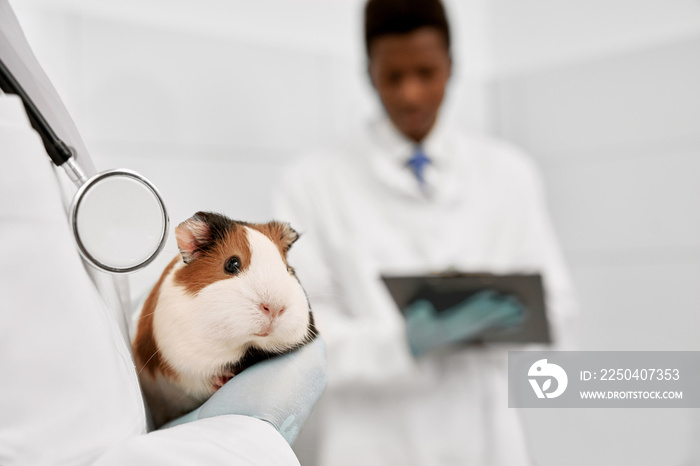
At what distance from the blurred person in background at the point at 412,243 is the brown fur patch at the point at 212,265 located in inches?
25.0

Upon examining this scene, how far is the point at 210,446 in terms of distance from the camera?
23 cm

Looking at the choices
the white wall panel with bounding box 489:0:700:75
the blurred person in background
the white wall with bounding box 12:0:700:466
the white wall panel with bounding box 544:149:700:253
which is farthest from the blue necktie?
the white wall panel with bounding box 489:0:700:75

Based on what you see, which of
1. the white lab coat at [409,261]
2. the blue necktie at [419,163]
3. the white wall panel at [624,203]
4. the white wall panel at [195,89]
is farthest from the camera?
the white wall panel at [624,203]

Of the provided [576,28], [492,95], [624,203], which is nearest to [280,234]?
[624,203]

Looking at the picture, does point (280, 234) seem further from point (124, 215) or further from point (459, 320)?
point (459, 320)

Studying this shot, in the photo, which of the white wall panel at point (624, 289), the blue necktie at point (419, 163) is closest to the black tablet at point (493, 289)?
the white wall panel at point (624, 289)

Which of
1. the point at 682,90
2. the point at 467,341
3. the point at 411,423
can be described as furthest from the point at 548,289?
the point at 682,90

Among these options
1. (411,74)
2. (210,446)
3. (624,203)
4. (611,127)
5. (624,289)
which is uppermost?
(411,74)

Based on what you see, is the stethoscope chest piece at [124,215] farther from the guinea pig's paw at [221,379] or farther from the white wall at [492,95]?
the white wall at [492,95]

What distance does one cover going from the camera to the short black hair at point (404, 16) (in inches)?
39.6

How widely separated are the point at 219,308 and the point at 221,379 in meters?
0.04

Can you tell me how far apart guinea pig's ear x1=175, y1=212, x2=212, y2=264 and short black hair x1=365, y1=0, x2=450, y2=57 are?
2.80 ft

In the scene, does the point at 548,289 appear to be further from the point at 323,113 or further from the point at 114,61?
the point at 114,61

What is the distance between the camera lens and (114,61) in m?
1.21
